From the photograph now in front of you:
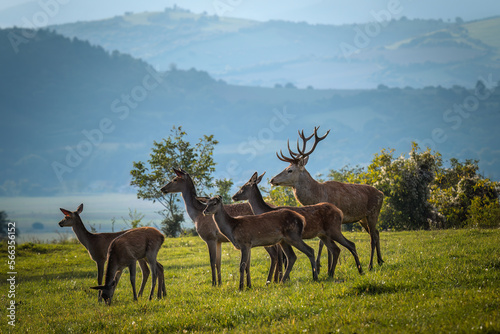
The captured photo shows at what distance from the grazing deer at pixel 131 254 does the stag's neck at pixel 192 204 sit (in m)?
1.66

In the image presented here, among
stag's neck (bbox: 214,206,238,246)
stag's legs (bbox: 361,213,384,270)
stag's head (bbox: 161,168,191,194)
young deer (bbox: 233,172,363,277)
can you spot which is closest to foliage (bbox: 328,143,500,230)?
stag's legs (bbox: 361,213,384,270)

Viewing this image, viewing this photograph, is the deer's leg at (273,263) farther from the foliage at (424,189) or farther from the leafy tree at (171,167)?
the leafy tree at (171,167)

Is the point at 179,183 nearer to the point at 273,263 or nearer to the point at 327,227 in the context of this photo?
the point at 273,263

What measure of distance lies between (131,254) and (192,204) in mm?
2640

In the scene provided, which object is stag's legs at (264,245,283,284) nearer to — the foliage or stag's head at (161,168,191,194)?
stag's head at (161,168,191,194)

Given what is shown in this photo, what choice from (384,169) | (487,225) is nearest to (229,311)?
(487,225)

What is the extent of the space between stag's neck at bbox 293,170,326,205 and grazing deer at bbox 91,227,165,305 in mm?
4168

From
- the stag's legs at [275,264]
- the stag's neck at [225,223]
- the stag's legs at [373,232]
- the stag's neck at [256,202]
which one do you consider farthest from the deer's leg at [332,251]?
the stag's neck at [225,223]

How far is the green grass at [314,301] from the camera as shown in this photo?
750 centimetres

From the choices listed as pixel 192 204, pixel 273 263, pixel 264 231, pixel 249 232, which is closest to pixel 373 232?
pixel 273 263

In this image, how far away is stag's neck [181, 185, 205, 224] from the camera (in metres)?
13.3

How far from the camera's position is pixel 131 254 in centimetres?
1116

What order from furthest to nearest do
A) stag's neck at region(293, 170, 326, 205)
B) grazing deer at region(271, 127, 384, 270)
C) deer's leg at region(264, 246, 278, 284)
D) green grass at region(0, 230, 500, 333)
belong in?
stag's neck at region(293, 170, 326, 205), grazing deer at region(271, 127, 384, 270), deer's leg at region(264, 246, 278, 284), green grass at region(0, 230, 500, 333)

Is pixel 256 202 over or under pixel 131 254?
over
